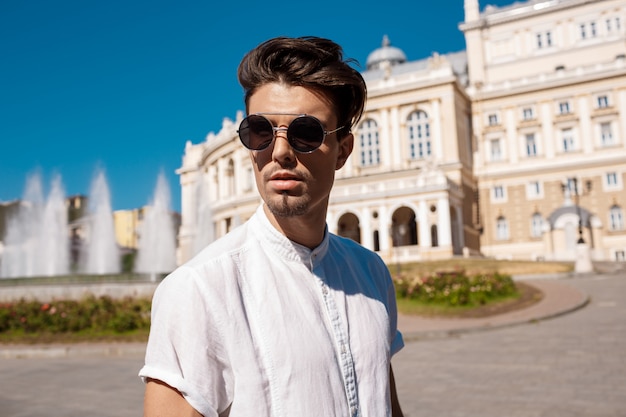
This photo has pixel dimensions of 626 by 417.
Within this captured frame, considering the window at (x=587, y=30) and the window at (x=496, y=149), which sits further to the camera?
the window at (x=587, y=30)

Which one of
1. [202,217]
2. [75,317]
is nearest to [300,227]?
[75,317]

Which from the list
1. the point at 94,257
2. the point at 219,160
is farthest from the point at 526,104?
the point at 94,257

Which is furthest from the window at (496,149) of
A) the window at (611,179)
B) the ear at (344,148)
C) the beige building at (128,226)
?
the ear at (344,148)

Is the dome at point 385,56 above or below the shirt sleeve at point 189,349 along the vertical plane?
above

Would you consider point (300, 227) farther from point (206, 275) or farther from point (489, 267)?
point (489, 267)

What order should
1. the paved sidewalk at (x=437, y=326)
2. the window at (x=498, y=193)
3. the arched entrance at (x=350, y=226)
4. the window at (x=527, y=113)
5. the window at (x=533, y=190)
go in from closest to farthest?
the paved sidewalk at (x=437, y=326), the arched entrance at (x=350, y=226), the window at (x=533, y=190), the window at (x=498, y=193), the window at (x=527, y=113)

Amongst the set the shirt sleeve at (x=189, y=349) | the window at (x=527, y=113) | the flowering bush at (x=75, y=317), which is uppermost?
the window at (x=527, y=113)

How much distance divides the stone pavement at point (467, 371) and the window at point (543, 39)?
40.0 m

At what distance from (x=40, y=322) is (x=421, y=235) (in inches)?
1058

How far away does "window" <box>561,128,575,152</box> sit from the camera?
44281mm

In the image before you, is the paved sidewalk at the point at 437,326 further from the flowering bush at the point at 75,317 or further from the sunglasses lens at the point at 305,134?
the sunglasses lens at the point at 305,134

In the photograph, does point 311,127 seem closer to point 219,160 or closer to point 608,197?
Result: point 608,197

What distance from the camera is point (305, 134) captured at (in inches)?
68.0

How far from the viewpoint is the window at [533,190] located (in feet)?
144
